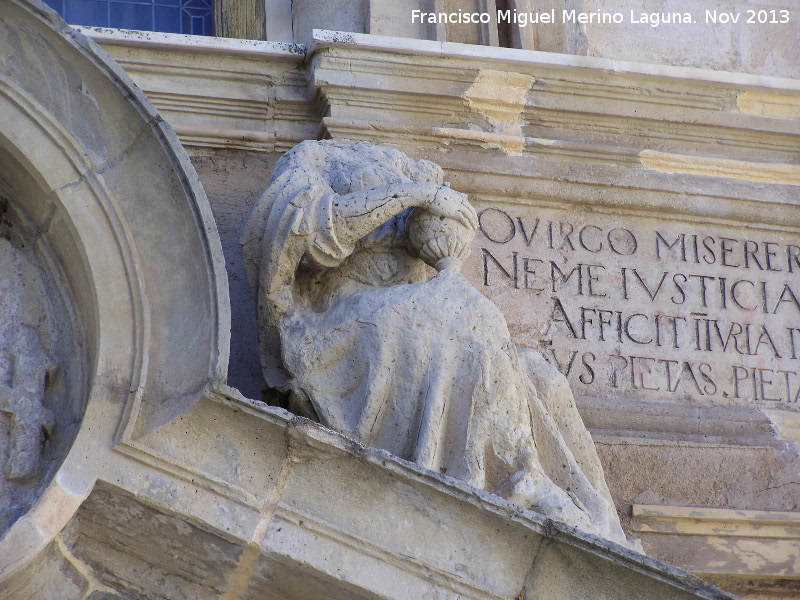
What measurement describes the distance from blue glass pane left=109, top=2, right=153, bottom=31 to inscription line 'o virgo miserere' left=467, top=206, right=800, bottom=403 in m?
1.65

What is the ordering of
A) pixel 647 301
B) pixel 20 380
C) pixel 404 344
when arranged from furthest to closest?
pixel 647 301
pixel 404 344
pixel 20 380

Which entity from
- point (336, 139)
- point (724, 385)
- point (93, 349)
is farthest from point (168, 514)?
point (724, 385)

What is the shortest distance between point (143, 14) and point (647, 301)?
2.34 metres

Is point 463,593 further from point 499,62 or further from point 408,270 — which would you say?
point 499,62

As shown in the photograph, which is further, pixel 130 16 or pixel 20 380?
pixel 130 16

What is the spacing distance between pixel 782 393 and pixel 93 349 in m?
2.55

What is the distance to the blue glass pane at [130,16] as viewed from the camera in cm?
552

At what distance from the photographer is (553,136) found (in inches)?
204

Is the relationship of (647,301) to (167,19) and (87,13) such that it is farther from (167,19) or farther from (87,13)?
(87,13)

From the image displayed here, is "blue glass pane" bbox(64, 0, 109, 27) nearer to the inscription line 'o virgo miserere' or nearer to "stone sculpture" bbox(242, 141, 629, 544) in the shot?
"stone sculpture" bbox(242, 141, 629, 544)

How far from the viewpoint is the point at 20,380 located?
151 inches

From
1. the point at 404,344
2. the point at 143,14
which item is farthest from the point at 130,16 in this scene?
the point at 404,344

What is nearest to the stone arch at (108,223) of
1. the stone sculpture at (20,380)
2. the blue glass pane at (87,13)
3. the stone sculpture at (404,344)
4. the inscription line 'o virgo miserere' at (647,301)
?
the stone sculpture at (20,380)

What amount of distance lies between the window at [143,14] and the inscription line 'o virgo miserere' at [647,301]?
59.9 inches
